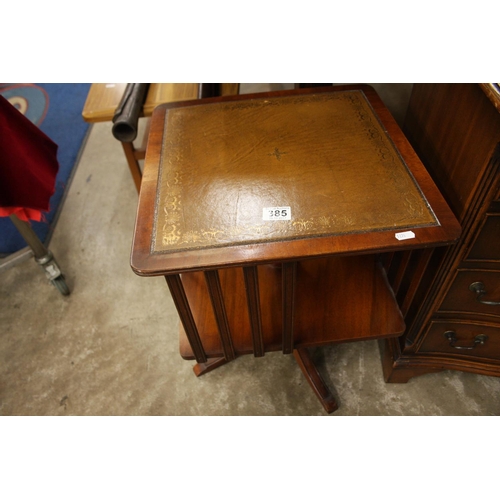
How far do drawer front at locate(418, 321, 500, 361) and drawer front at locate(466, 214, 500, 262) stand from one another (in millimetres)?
243

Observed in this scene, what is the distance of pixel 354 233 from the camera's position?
2.20 feet

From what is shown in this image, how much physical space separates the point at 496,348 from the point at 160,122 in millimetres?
1045

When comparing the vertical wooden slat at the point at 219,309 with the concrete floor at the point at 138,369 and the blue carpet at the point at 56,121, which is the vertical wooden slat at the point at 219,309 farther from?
the blue carpet at the point at 56,121

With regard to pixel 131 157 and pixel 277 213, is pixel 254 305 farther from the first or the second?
pixel 131 157

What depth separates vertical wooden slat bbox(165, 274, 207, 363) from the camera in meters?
0.72

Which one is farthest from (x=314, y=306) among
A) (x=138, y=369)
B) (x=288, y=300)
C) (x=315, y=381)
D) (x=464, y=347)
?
(x=138, y=369)

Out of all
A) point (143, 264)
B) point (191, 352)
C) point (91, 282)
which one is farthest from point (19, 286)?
point (143, 264)

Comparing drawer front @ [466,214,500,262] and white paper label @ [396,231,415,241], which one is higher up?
white paper label @ [396,231,415,241]

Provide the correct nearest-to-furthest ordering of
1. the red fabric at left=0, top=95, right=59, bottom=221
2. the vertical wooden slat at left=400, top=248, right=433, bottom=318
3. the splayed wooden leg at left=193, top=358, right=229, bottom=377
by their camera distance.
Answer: the vertical wooden slat at left=400, top=248, right=433, bottom=318 < the red fabric at left=0, top=95, right=59, bottom=221 < the splayed wooden leg at left=193, top=358, right=229, bottom=377

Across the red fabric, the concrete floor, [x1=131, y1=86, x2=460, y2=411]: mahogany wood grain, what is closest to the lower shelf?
[x1=131, y1=86, x2=460, y2=411]: mahogany wood grain

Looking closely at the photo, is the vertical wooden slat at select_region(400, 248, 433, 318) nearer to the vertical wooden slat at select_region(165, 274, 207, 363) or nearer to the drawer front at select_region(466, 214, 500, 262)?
the drawer front at select_region(466, 214, 500, 262)

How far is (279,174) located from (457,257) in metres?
0.41

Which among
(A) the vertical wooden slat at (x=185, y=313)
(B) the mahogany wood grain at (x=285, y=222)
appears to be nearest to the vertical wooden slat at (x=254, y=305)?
(B) the mahogany wood grain at (x=285, y=222)

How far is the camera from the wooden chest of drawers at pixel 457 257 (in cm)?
71
